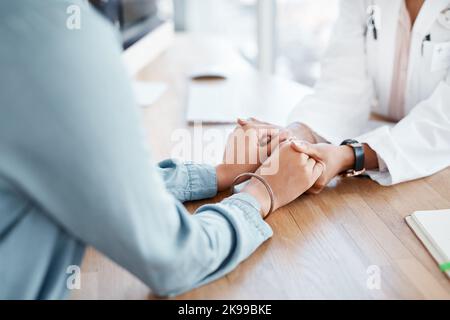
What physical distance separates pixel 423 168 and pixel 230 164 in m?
0.37

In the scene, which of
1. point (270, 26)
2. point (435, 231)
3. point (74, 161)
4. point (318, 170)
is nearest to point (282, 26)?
point (270, 26)

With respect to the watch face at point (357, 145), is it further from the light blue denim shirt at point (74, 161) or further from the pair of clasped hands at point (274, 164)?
the light blue denim shirt at point (74, 161)

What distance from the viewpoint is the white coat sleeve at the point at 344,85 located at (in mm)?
1118

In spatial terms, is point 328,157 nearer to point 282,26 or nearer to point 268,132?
point 268,132

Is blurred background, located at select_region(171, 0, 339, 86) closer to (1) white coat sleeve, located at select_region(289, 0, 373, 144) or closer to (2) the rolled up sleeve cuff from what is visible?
(1) white coat sleeve, located at select_region(289, 0, 373, 144)

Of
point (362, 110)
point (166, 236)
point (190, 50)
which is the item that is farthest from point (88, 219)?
point (190, 50)

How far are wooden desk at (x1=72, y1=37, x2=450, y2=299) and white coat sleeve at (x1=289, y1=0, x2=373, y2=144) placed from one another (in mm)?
210

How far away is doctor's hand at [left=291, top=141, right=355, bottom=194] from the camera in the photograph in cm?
87

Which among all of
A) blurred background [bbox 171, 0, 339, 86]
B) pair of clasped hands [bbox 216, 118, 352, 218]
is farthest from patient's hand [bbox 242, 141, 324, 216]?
blurred background [bbox 171, 0, 339, 86]

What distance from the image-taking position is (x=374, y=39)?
3.86ft

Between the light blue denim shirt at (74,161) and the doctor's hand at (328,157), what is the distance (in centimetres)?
33

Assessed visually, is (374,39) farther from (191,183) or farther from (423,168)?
(191,183)

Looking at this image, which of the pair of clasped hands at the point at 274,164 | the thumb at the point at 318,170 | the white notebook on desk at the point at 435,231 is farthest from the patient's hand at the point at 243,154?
the white notebook on desk at the point at 435,231

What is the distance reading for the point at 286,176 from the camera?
2.74 feet
